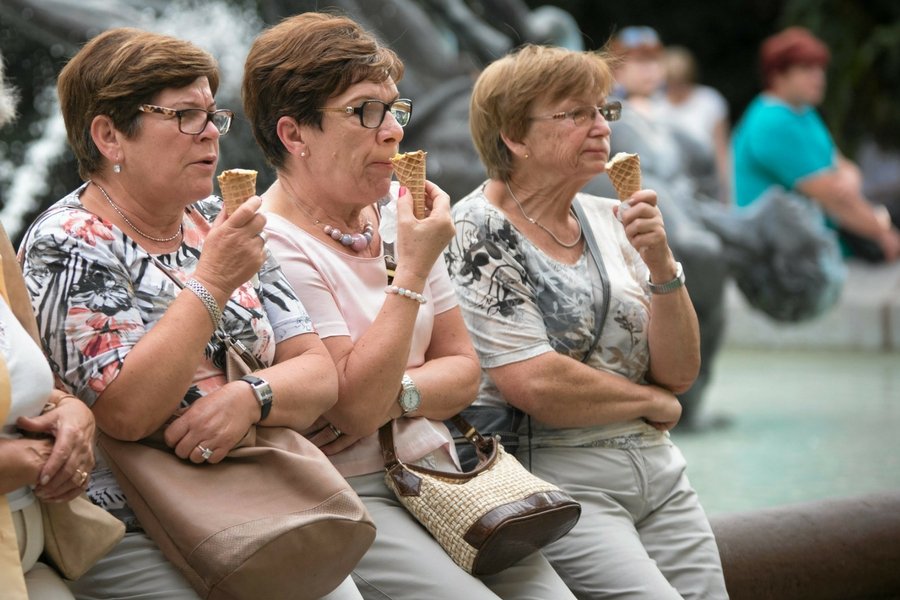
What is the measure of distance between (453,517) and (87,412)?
769mm

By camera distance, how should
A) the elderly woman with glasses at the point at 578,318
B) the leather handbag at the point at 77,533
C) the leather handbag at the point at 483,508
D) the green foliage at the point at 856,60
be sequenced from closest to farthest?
the leather handbag at the point at 77,533 < the leather handbag at the point at 483,508 < the elderly woman with glasses at the point at 578,318 < the green foliage at the point at 856,60

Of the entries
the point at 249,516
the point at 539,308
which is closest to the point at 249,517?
the point at 249,516

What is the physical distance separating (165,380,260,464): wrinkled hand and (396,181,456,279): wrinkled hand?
0.47m

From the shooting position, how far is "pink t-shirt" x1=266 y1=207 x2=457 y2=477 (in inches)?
117

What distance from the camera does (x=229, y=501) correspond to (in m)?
2.55

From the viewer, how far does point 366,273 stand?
10.2ft

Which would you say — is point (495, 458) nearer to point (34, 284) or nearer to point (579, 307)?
point (579, 307)

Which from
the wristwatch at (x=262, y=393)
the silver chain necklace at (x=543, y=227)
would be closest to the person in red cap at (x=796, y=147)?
the silver chain necklace at (x=543, y=227)

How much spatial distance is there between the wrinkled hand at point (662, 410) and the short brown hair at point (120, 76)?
1.35m

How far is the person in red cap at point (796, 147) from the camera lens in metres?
8.64

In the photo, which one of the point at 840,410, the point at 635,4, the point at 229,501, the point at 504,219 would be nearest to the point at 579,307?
the point at 504,219

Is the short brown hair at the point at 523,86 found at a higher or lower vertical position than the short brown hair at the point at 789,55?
higher

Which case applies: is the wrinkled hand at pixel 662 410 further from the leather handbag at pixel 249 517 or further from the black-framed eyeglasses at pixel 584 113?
the leather handbag at pixel 249 517

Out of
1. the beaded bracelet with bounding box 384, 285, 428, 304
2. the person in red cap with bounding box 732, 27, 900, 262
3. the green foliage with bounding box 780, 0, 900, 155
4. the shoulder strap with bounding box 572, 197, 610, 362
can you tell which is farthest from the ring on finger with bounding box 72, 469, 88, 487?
the green foliage with bounding box 780, 0, 900, 155
